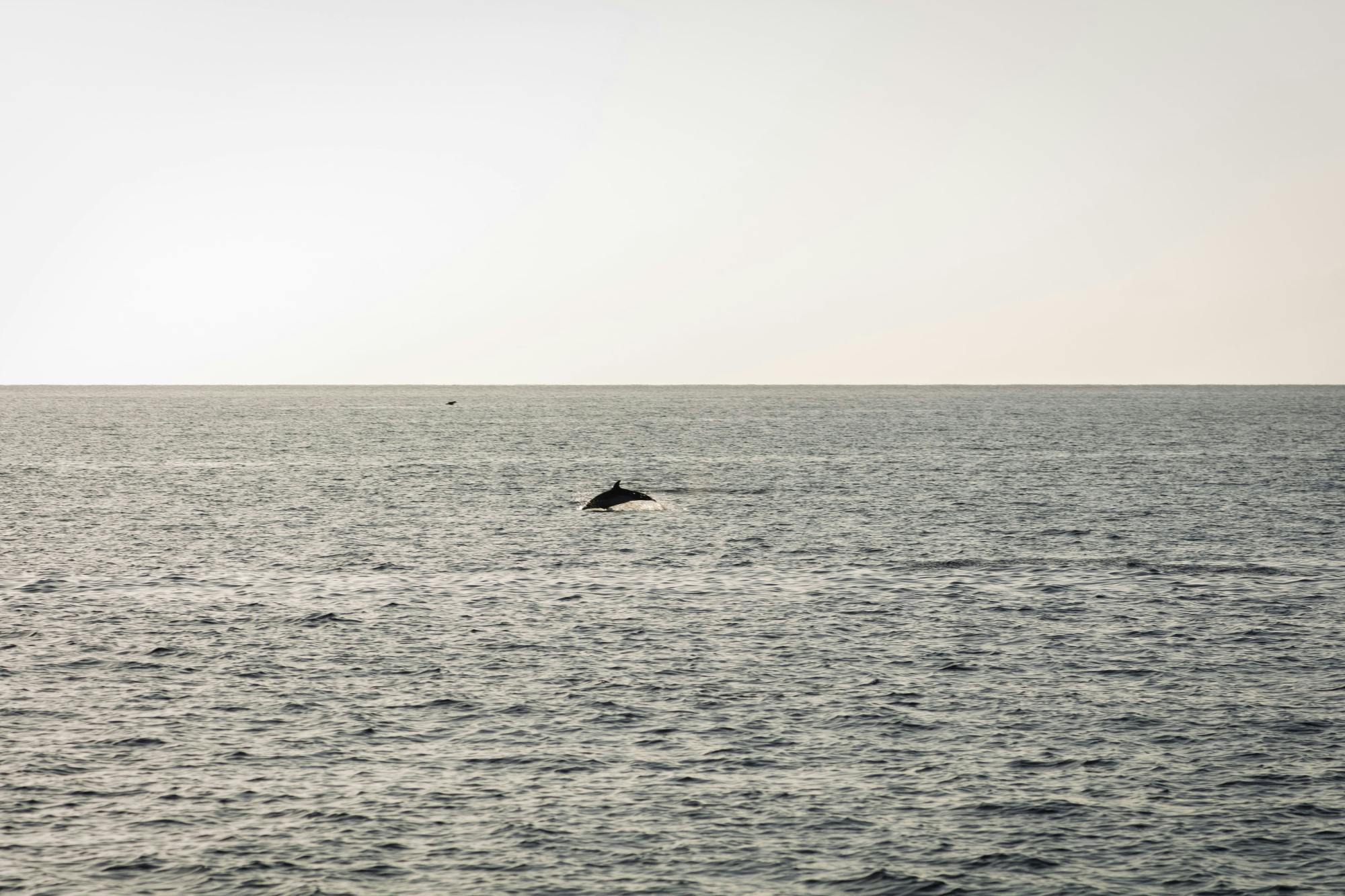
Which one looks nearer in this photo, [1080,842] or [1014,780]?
[1080,842]

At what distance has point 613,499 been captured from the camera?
8106 centimetres

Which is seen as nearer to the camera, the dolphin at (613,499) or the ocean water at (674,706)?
the ocean water at (674,706)

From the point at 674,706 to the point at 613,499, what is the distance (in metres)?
48.8

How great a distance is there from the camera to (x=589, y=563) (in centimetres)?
5762

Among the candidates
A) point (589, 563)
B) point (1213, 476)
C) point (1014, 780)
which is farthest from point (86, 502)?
point (1213, 476)

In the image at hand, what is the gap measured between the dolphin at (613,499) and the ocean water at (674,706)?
22.7 feet

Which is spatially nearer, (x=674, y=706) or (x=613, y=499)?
(x=674, y=706)

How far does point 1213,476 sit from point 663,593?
231ft

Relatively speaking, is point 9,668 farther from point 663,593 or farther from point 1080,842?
point 1080,842

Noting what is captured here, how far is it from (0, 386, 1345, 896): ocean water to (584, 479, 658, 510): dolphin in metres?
6.93

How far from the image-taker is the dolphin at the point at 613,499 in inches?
3164

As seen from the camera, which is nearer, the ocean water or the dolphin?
the ocean water

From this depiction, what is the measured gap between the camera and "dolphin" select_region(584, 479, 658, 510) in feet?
264

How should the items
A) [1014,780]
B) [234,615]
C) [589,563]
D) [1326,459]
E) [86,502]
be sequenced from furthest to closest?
[1326,459]
[86,502]
[589,563]
[234,615]
[1014,780]
